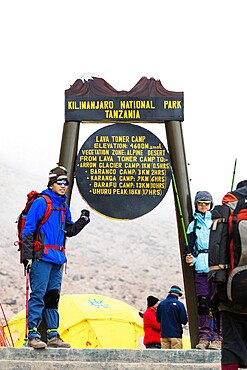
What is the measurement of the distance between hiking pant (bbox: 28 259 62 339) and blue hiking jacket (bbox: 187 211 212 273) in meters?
1.88

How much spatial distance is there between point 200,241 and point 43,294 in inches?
88.7

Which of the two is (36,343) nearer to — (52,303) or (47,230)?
(52,303)

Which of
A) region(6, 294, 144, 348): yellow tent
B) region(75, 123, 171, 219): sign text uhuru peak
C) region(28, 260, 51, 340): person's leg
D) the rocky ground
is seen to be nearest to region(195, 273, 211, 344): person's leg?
region(75, 123, 171, 219): sign text uhuru peak

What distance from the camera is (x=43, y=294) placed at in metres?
7.10

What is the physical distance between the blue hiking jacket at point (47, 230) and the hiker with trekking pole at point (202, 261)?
1.79m

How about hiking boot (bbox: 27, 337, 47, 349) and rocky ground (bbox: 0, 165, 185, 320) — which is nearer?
hiking boot (bbox: 27, 337, 47, 349)

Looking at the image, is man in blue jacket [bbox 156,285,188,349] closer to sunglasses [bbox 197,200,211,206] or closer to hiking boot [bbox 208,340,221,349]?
hiking boot [bbox 208,340,221,349]

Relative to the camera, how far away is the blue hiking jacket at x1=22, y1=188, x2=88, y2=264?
706 centimetres

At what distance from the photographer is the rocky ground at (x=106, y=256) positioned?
53.4 meters

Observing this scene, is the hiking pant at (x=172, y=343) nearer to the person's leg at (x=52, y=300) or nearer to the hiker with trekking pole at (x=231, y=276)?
the person's leg at (x=52, y=300)

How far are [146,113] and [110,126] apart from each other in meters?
0.53

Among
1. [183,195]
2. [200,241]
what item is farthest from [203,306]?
[183,195]

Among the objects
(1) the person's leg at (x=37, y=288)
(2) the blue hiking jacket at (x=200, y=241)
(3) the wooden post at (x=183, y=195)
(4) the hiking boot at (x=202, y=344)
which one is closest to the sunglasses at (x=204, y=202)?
(2) the blue hiking jacket at (x=200, y=241)

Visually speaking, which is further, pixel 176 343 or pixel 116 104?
pixel 116 104
